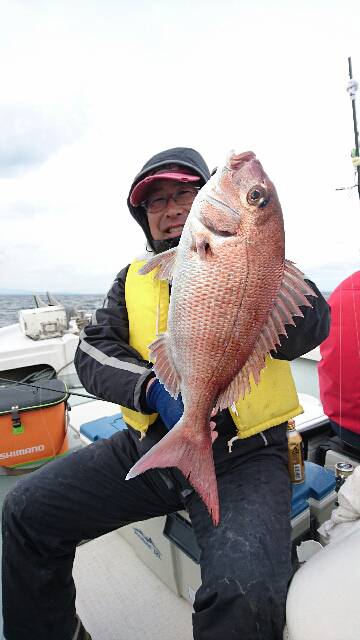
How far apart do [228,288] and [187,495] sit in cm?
125

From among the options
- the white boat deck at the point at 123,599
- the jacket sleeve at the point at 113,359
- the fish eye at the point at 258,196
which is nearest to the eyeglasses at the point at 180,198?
the jacket sleeve at the point at 113,359

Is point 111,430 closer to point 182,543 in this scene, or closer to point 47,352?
point 182,543

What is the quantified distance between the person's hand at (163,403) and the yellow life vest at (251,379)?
0.91ft

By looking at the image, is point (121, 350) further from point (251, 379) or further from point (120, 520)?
point (120, 520)

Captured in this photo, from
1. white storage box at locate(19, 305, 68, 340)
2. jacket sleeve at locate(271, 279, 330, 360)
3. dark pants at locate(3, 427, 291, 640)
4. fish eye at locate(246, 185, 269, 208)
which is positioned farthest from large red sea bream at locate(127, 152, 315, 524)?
white storage box at locate(19, 305, 68, 340)

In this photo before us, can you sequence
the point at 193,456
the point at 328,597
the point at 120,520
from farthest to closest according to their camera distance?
the point at 120,520 → the point at 193,456 → the point at 328,597

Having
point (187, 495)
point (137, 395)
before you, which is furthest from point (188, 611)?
point (137, 395)

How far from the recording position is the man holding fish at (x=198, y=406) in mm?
1445

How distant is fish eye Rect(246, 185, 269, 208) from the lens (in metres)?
1.43

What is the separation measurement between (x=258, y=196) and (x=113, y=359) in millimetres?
1313

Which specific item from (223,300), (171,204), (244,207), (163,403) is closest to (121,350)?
(163,403)

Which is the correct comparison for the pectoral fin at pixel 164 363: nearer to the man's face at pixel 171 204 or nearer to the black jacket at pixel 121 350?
the black jacket at pixel 121 350

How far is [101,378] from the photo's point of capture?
91.3 inches

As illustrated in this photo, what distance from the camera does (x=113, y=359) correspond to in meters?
2.35
